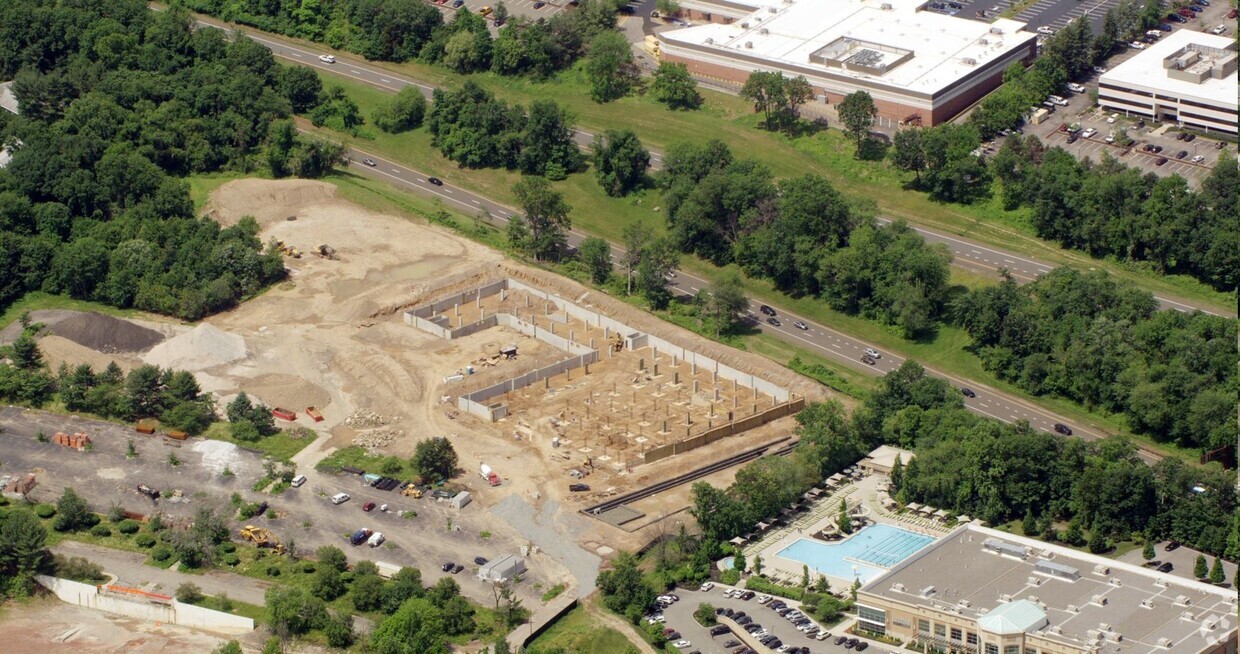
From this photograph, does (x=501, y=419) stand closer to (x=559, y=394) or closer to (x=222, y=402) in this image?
(x=559, y=394)

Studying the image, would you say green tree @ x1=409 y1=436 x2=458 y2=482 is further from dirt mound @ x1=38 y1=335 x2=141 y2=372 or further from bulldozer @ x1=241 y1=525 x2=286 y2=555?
dirt mound @ x1=38 y1=335 x2=141 y2=372

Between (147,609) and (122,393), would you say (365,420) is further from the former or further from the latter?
(147,609)

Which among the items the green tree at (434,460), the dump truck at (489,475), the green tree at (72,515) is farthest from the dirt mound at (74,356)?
the dump truck at (489,475)

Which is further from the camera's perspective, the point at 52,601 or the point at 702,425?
the point at 702,425

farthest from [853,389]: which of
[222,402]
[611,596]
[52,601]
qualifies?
[52,601]

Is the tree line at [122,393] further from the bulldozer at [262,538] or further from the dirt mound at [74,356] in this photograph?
the bulldozer at [262,538]

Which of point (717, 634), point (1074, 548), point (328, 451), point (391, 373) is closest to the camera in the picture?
point (717, 634)

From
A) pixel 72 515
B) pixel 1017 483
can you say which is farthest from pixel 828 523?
pixel 72 515
